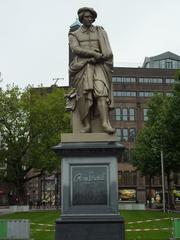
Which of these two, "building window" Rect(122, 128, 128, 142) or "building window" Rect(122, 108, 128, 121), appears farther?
"building window" Rect(122, 108, 128, 121)

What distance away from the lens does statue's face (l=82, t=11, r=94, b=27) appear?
1255 centimetres

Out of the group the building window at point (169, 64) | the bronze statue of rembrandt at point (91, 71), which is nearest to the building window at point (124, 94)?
the building window at point (169, 64)

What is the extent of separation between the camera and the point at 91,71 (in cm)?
1228

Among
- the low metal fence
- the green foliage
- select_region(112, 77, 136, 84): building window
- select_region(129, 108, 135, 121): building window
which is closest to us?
the low metal fence

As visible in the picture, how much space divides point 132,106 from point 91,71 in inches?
3220

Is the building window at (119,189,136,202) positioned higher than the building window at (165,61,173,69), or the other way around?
the building window at (165,61,173,69)

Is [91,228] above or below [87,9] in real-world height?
below

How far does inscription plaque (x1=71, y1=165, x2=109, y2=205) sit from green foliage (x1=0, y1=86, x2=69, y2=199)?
39207 mm

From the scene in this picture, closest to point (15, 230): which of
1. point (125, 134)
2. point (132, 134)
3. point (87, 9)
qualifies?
point (87, 9)

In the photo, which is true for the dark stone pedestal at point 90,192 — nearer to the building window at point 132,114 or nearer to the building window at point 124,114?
the building window at point 124,114

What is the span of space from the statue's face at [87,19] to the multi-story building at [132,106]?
75.7m

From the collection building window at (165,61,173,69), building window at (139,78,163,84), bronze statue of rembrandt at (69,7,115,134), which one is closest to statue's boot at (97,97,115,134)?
bronze statue of rembrandt at (69,7,115,134)

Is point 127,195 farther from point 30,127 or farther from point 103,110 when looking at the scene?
point 103,110

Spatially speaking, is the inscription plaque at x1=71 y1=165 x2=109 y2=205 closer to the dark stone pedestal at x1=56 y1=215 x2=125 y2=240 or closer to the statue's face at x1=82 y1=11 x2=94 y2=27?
the dark stone pedestal at x1=56 y1=215 x2=125 y2=240
